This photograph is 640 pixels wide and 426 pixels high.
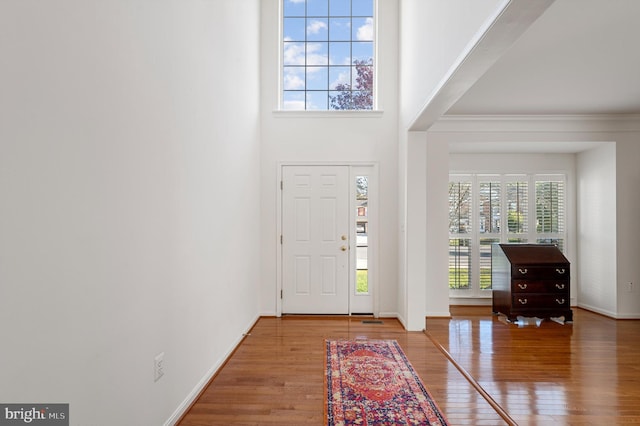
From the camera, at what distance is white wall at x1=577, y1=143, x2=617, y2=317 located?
502 centimetres

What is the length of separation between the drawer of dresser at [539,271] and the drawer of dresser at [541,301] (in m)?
0.23

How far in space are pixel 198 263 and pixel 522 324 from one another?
4.02 metres

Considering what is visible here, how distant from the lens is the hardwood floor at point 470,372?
94.7 inches

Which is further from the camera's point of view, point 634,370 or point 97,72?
point 634,370

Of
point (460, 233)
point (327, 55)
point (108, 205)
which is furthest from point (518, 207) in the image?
point (108, 205)

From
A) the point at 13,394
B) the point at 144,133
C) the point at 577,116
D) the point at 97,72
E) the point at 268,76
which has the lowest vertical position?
the point at 13,394

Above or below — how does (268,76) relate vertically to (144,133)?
above

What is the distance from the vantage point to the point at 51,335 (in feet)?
4.20

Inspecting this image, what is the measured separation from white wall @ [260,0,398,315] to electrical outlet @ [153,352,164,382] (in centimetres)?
291

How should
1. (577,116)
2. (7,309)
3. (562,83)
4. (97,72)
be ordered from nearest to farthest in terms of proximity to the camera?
(7,309)
(97,72)
(562,83)
(577,116)

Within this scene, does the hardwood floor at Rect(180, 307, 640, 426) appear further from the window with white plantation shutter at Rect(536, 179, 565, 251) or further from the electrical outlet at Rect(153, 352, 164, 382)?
the window with white plantation shutter at Rect(536, 179, 565, 251)

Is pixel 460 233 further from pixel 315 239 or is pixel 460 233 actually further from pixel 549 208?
pixel 315 239

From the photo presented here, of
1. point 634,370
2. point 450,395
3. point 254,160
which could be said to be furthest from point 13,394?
point 634,370

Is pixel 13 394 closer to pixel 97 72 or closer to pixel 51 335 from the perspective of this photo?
pixel 51 335
